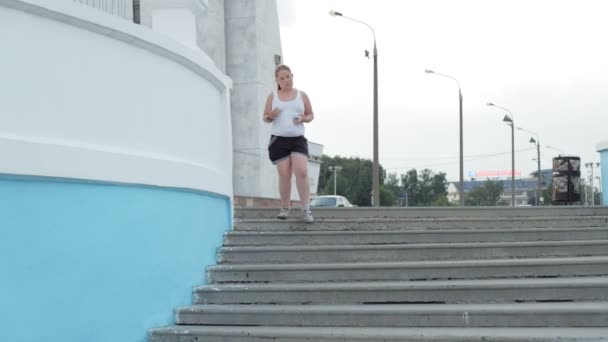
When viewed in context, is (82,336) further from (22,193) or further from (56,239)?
(22,193)

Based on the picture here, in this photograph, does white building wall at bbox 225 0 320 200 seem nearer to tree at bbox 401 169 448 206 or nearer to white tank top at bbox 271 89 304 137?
white tank top at bbox 271 89 304 137

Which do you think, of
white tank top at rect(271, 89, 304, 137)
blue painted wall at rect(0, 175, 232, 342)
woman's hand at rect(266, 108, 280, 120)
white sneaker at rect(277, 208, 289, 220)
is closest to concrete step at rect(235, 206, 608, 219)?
white sneaker at rect(277, 208, 289, 220)

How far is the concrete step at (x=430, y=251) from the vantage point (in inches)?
246

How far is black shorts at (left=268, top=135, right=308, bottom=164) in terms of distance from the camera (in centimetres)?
713

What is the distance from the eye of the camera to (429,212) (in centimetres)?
761

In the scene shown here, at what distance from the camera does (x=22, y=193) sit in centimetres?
409

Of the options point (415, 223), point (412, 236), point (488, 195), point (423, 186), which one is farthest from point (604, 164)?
point (423, 186)

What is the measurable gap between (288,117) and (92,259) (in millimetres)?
2993

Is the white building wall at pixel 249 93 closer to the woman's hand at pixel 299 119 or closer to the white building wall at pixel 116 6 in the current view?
the woman's hand at pixel 299 119

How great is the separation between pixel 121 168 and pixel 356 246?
2.42 metres

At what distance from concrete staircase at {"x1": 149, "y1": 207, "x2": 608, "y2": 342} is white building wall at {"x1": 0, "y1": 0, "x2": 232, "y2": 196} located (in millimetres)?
996

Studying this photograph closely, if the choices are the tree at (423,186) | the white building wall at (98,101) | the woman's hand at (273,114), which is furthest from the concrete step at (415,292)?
the tree at (423,186)

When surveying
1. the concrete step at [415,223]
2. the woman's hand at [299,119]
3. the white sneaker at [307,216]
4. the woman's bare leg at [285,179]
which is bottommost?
the concrete step at [415,223]

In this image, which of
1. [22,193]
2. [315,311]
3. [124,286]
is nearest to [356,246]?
[315,311]
